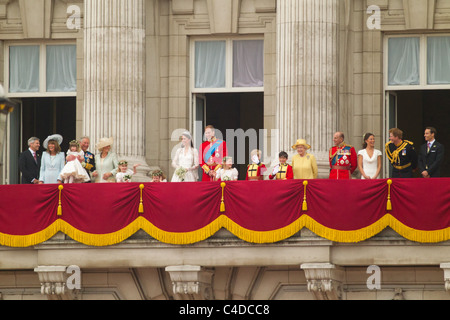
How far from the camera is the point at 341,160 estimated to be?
37000 mm

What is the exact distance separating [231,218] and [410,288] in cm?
483

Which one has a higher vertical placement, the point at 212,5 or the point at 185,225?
the point at 212,5

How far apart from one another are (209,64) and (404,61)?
5793 mm

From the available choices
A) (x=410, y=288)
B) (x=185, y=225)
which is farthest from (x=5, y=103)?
(x=410, y=288)

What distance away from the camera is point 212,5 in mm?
43000

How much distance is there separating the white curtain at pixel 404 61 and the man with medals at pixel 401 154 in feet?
19.4

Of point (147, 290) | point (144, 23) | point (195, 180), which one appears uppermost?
point (144, 23)

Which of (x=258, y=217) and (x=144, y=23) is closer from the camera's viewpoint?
(x=258, y=217)

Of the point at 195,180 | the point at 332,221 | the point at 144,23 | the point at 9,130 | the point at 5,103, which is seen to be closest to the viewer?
the point at 5,103

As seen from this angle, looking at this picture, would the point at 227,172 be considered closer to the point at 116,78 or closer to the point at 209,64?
the point at 116,78

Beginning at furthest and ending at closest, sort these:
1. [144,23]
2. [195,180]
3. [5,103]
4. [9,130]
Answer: [9,130] → [144,23] → [195,180] → [5,103]

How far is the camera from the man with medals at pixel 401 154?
1437 inches

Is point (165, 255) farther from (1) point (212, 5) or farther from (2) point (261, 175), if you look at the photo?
(1) point (212, 5)

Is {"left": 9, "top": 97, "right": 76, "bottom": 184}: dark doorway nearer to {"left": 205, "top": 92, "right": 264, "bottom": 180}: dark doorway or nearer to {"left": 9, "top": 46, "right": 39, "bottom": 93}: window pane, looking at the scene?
{"left": 9, "top": 46, "right": 39, "bottom": 93}: window pane
